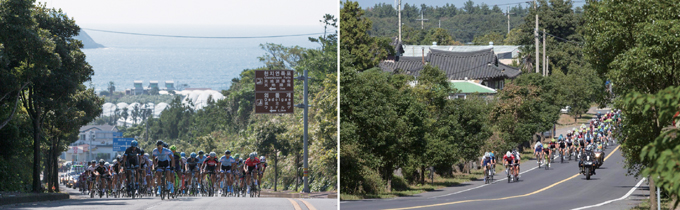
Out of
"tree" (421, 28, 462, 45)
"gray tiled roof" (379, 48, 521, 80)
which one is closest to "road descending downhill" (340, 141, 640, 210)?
"gray tiled roof" (379, 48, 521, 80)

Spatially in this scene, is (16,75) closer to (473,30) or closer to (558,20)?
(558,20)

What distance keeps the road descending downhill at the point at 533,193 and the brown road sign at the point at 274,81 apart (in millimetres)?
10006

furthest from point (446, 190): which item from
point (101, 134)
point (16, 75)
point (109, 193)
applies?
point (101, 134)

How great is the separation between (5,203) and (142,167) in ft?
13.6

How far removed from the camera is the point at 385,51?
4250 cm

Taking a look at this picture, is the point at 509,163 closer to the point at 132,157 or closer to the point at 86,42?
the point at 132,157

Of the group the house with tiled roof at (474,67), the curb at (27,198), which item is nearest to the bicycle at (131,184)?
the curb at (27,198)

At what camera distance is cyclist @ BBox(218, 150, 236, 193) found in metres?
22.7

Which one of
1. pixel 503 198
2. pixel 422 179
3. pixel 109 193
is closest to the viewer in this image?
pixel 109 193

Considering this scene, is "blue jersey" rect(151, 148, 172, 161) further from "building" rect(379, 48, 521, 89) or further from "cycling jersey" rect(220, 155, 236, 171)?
"building" rect(379, 48, 521, 89)

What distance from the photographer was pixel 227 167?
2286cm

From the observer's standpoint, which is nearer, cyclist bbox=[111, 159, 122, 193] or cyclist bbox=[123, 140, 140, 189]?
cyclist bbox=[123, 140, 140, 189]

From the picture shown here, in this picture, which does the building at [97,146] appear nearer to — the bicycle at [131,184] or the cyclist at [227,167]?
Answer: the cyclist at [227,167]

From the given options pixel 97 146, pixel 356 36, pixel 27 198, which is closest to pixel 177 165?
pixel 27 198
